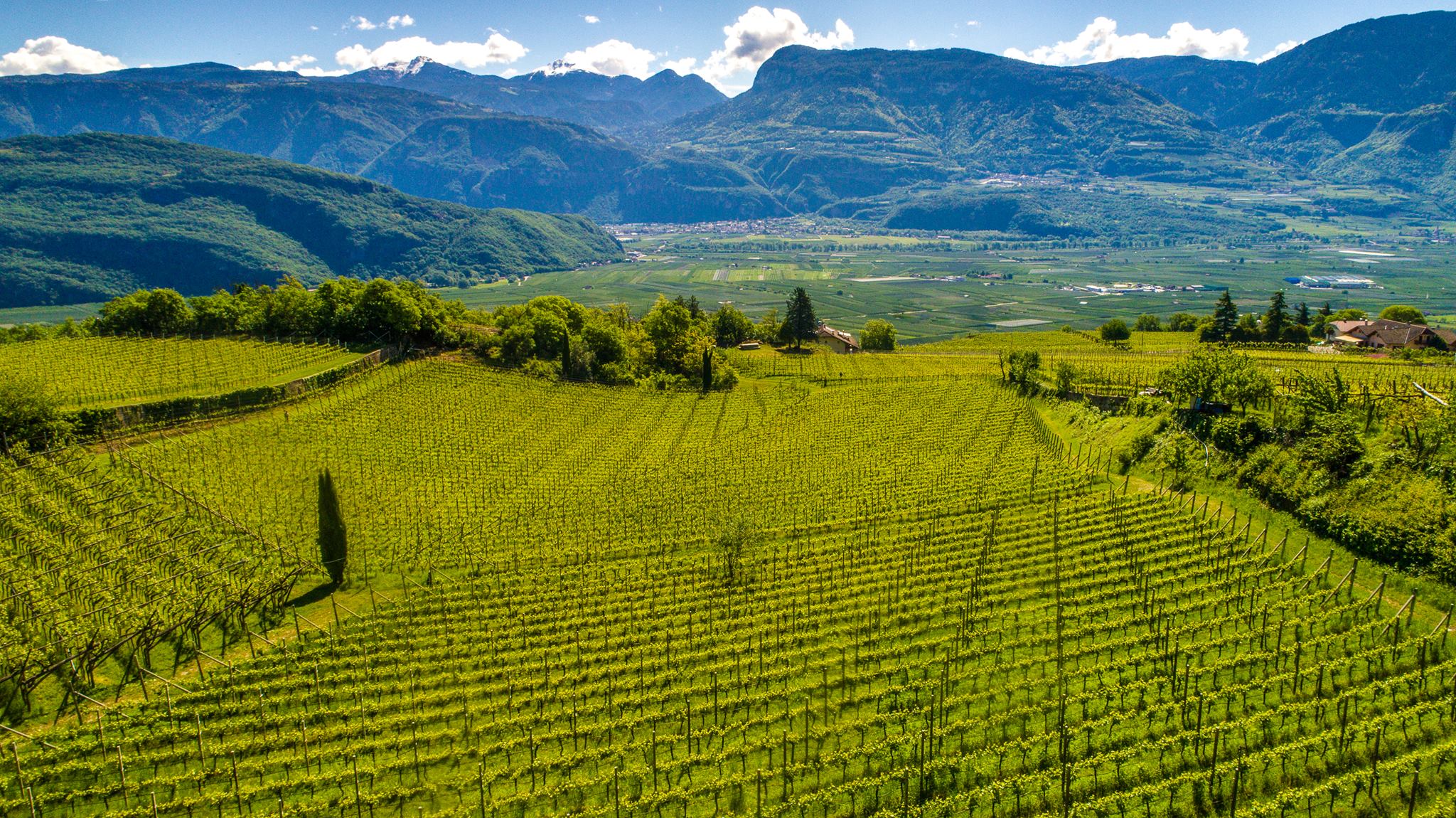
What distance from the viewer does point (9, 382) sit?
138ft

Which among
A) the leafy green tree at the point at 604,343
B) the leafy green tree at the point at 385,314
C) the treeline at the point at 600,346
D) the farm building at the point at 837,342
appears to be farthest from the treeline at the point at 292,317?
the farm building at the point at 837,342

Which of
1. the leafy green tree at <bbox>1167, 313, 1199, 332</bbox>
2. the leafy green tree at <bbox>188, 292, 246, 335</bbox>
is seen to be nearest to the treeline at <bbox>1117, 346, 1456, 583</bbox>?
the leafy green tree at <bbox>1167, 313, 1199, 332</bbox>

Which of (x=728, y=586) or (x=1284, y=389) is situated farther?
(x=1284, y=389)

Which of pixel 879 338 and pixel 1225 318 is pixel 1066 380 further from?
pixel 1225 318

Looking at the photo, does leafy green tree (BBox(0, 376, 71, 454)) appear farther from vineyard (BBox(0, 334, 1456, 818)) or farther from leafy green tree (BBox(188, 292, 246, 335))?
leafy green tree (BBox(188, 292, 246, 335))

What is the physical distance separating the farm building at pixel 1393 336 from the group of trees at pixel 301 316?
101m

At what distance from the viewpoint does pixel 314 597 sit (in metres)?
30.6

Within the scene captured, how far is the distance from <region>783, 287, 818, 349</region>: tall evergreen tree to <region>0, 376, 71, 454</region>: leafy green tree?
7083 centimetres

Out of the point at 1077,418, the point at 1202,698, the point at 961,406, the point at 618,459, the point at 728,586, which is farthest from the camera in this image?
the point at 961,406

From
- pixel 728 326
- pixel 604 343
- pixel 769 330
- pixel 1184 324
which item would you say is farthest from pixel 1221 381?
pixel 1184 324

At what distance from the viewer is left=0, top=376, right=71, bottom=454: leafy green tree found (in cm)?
4159

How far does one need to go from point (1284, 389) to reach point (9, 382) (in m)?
81.4

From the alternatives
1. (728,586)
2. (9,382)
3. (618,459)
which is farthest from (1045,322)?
(9,382)

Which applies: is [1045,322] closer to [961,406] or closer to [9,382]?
[961,406]
